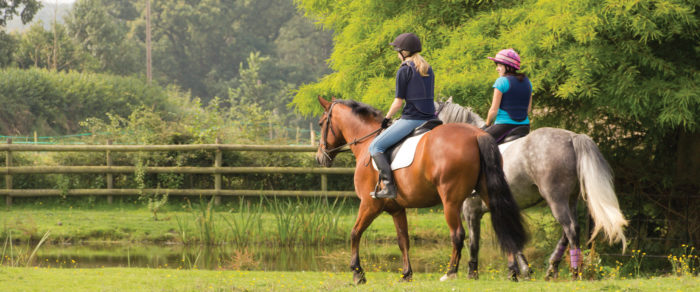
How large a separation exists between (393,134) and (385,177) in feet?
1.29

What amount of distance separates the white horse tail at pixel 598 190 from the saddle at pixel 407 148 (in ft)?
4.48

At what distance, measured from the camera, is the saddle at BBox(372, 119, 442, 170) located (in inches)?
273

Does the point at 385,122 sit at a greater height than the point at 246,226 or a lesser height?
greater

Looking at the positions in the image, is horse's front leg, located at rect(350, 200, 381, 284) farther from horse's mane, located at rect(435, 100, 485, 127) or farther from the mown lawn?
horse's mane, located at rect(435, 100, 485, 127)

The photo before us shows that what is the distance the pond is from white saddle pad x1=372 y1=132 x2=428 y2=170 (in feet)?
12.9

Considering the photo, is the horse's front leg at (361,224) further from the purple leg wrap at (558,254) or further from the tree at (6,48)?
the tree at (6,48)

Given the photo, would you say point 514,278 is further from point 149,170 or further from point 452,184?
point 149,170

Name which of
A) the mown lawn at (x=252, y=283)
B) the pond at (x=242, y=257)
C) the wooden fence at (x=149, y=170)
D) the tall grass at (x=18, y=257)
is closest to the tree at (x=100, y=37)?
the wooden fence at (x=149, y=170)

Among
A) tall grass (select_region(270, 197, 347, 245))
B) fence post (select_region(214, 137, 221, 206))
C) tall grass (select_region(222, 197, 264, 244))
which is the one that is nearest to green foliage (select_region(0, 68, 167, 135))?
fence post (select_region(214, 137, 221, 206))

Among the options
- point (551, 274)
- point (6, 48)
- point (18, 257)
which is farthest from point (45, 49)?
point (551, 274)

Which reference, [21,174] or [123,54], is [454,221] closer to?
[21,174]

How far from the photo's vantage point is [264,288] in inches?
285

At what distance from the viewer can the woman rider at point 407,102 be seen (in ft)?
22.8

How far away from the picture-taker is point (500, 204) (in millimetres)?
6434
